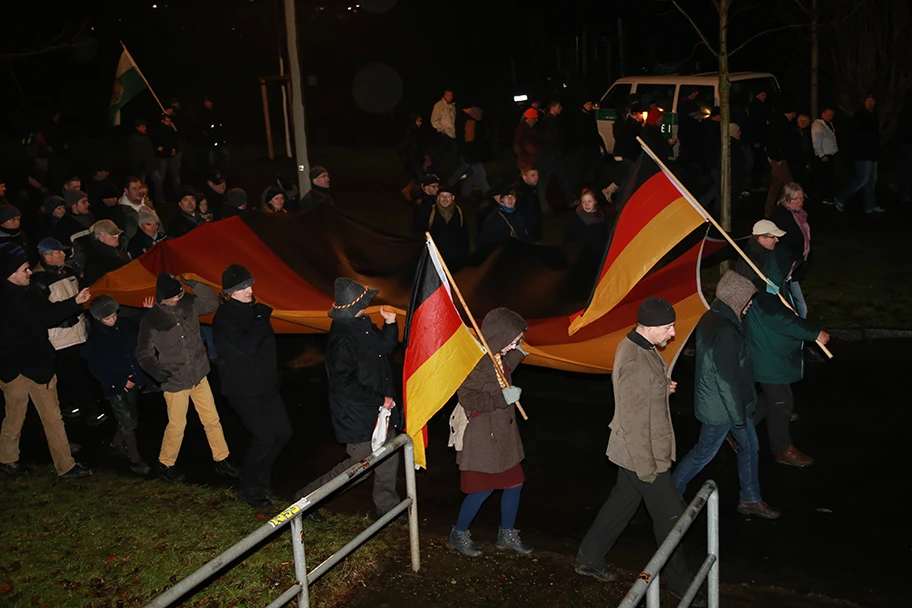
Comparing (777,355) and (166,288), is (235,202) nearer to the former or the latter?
(166,288)

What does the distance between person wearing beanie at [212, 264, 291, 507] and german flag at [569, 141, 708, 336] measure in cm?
253

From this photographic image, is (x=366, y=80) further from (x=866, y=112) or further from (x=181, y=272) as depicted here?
(x=181, y=272)

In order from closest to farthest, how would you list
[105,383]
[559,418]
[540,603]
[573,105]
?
[540,603], [105,383], [559,418], [573,105]

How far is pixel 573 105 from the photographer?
27.6 m

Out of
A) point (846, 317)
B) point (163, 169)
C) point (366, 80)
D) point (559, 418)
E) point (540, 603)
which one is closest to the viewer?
point (540, 603)

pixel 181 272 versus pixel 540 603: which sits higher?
pixel 181 272

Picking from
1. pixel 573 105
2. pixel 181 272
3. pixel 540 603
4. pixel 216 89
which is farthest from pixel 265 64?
pixel 540 603

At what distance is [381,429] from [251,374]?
44.6 inches

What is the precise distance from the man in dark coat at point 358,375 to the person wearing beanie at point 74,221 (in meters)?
5.20

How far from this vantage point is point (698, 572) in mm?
5215

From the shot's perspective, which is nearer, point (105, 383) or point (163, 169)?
point (105, 383)

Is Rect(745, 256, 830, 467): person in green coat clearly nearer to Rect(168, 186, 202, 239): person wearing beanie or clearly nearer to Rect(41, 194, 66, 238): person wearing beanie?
Rect(168, 186, 202, 239): person wearing beanie

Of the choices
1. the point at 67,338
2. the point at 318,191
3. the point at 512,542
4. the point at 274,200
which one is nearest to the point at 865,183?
the point at 318,191

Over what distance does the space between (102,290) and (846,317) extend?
308 inches
